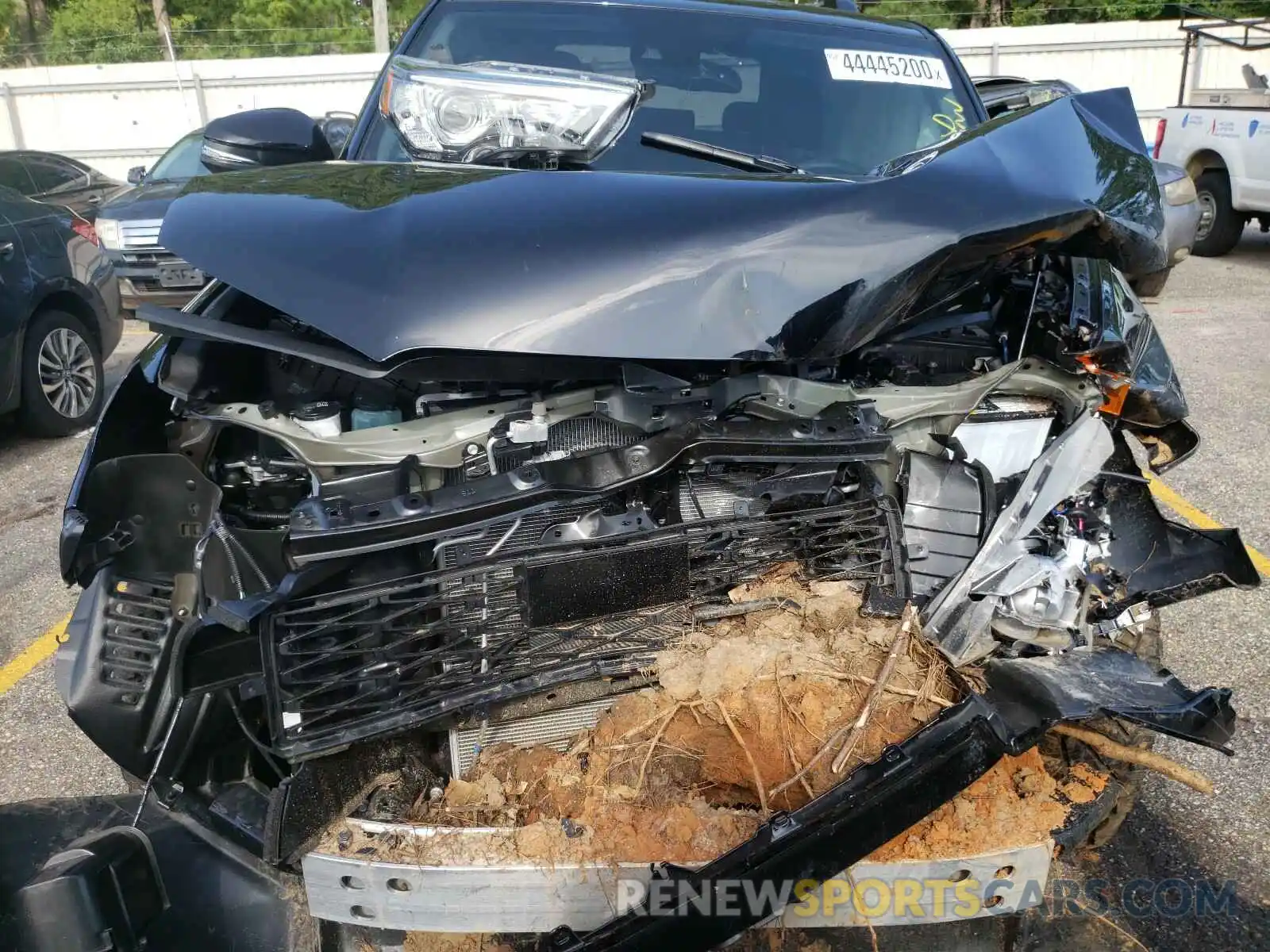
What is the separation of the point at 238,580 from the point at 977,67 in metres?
19.0

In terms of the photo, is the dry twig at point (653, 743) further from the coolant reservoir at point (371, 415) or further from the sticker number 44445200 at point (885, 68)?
the sticker number 44445200 at point (885, 68)

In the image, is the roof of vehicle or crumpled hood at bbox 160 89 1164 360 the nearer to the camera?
crumpled hood at bbox 160 89 1164 360

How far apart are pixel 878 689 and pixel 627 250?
0.93 meters

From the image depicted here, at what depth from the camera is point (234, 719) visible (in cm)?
188

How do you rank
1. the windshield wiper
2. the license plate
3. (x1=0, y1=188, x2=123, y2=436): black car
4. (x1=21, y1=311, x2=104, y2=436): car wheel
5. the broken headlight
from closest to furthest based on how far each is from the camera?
the broken headlight
the windshield wiper
the license plate
(x1=0, y1=188, x2=123, y2=436): black car
(x1=21, y1=311, x2=104, y2=436): car wheel

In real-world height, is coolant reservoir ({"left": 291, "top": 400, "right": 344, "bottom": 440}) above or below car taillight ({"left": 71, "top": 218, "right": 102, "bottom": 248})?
above

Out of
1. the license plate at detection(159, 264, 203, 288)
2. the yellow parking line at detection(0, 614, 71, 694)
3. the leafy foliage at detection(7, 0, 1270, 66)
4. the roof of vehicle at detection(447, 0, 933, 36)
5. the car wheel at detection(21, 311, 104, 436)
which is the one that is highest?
the leafy foliage at detection(7, 0, 1270, 66)

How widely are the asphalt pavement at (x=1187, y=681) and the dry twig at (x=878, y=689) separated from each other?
775mm

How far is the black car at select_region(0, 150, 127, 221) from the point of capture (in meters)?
8.11

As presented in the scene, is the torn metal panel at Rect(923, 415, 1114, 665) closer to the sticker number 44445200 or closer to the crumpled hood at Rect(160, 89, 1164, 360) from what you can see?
the crumpled hood at Rect(160, 89, 1164, 360)

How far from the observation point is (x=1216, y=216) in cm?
1080

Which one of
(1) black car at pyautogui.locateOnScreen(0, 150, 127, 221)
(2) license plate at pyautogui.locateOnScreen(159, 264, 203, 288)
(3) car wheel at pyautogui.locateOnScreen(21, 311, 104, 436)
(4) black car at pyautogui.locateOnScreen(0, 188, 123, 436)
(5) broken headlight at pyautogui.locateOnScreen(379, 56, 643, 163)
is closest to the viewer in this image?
(5) broken headlight at pyautogui.locateOnScreen(379, 56, 643, 163)

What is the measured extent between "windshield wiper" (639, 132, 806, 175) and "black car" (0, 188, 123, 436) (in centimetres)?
445

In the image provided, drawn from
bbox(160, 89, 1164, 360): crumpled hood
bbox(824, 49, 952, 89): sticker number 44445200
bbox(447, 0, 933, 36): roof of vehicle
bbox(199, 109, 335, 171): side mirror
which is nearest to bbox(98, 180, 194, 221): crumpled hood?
bbox(199, 109, 335, 171): side mirror
